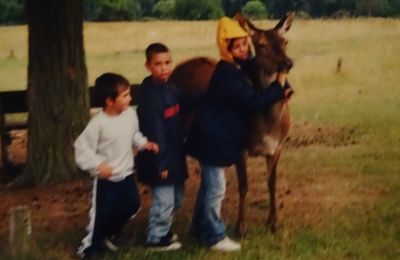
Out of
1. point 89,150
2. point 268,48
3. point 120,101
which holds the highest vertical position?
point 268,48

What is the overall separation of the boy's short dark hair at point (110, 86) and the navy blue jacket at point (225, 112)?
69cm

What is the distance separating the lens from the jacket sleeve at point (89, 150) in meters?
5.53

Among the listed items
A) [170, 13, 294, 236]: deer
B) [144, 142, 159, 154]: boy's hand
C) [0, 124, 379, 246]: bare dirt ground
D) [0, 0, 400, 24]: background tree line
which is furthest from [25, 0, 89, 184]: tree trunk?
[144, 142, 159, 154]: boy's hand

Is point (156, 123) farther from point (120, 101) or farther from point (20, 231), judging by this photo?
point (20, 231)

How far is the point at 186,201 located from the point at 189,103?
1.66m

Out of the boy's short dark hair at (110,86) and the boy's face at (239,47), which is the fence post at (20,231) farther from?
the boy's face at (239,47)

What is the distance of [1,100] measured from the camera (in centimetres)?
866

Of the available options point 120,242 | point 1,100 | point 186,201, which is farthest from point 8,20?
point 120,242

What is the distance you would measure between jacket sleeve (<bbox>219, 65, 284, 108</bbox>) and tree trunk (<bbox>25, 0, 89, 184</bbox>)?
8.33 feet

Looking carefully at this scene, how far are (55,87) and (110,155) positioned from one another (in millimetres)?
2441

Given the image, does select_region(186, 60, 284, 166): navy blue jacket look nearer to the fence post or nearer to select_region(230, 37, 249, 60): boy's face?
select_region(230, 37, 249, 60): boy's face

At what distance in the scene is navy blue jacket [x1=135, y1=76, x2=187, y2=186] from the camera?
5777mm

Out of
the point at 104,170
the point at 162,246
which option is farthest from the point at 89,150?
the point at 162,246

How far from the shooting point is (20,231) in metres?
5.76
